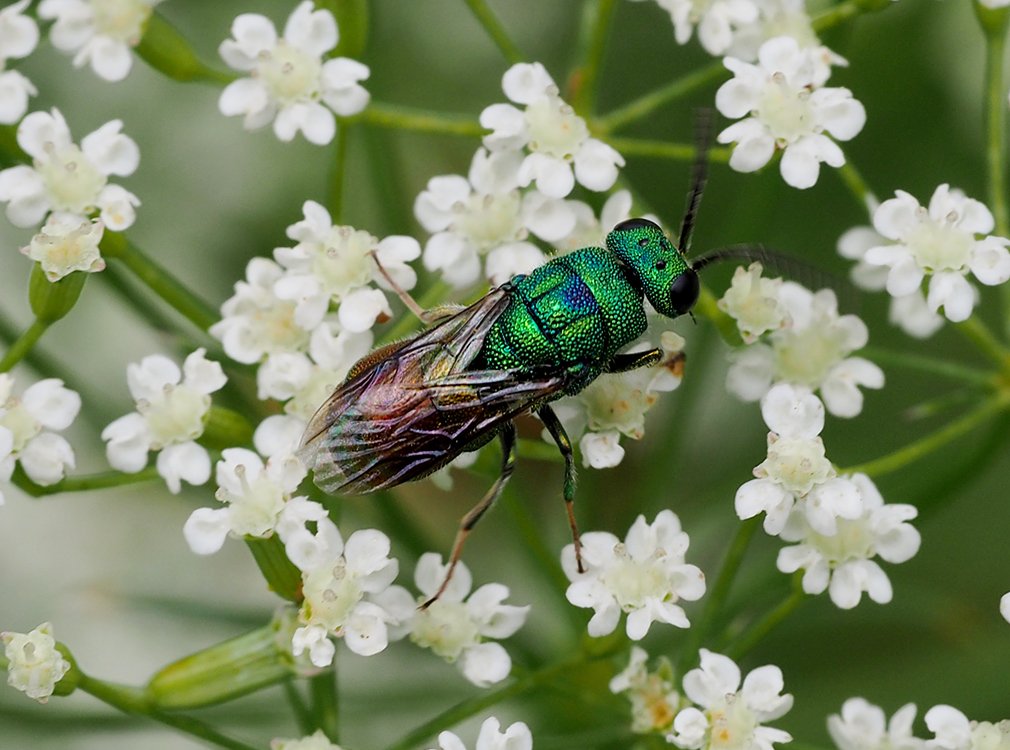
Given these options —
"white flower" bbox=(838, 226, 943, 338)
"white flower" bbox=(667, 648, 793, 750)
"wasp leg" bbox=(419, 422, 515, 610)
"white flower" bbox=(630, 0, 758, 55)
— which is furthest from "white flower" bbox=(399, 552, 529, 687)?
"white flower" bbox=(630, 0, 758, 55)

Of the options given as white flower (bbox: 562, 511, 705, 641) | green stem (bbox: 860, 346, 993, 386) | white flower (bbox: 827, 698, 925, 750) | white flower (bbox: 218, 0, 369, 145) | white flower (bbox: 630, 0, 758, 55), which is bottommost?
white flower (bbox: 827, 698, 925, 750)

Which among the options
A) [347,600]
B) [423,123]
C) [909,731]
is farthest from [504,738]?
[423,123]

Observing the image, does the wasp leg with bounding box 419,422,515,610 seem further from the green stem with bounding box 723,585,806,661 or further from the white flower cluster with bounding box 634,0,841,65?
the white flower cluster with bounding box 634,0,841,65

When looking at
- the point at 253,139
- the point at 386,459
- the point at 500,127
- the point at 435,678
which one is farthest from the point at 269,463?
the point at 253,139

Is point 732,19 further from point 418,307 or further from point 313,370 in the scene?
point 313,370

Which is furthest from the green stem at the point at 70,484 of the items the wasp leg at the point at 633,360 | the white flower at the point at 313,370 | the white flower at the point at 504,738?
the wasp leg at the point at 633,360

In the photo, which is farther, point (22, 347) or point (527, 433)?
point (527, 433)
